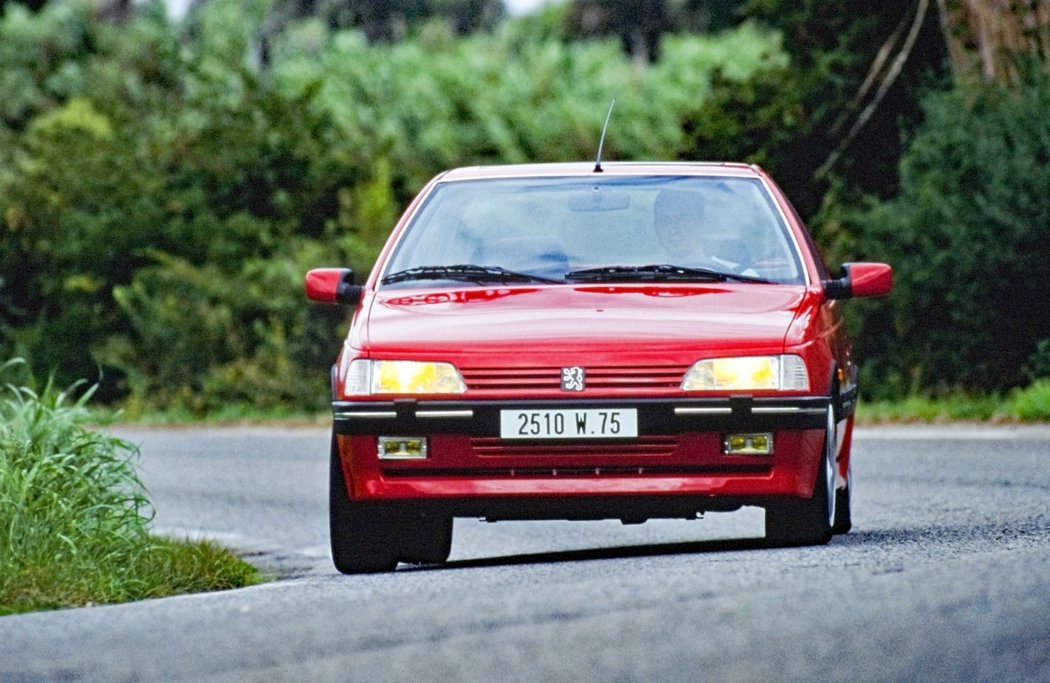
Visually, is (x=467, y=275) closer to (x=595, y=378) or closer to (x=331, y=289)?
(x=331, y=289)

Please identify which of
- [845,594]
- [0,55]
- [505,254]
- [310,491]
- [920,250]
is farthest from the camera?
[0,55]

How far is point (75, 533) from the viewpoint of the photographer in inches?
383

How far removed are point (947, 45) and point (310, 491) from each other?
33.7ft

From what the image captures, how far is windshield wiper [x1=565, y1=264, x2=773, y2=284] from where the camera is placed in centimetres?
955

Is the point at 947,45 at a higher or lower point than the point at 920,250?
higher

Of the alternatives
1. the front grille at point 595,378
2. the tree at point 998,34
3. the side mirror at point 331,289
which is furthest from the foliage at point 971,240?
the front grille at point 595,378

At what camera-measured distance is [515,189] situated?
10258 mm

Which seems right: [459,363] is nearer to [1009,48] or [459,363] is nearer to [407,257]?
[407,257]

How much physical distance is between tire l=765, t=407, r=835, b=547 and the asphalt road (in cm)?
14

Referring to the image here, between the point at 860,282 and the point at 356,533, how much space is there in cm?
241

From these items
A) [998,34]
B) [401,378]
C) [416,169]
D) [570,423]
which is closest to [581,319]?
[570,423]

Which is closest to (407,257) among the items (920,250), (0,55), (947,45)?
(920,250)

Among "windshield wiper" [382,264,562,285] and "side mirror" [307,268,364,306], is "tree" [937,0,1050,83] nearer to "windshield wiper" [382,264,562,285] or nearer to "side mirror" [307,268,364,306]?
"side mirror" [307,268,364,306]

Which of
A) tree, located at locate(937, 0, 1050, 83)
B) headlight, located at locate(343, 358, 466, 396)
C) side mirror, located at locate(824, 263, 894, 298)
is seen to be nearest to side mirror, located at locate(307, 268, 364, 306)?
headlight, located at locate(343, 358, 466, 396)
